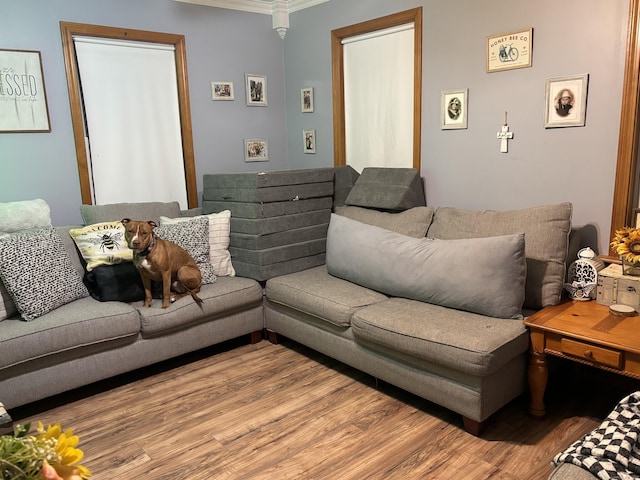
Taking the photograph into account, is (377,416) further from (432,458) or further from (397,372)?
(432,458)

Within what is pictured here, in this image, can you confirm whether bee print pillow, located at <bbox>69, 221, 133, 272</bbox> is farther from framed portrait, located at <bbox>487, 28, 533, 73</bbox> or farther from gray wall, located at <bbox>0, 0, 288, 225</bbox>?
framed portrait, located at <bbox>487, 28, 533, 73</bbox>

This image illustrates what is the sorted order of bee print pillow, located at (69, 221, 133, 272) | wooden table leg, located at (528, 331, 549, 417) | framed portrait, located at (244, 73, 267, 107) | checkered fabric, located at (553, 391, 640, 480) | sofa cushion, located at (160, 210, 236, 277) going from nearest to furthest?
checkered fabric, located at (553, 391, 640, 480) → wooden table leg, located at (528, 331, 549, 417) → bee print pillow, located at (69, 221, 133, 272) → sofa cushion, located at (160, 210, 236, 277) → framed portrait, located at (244, 73, 267, 107)

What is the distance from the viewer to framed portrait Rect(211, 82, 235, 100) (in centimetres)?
388

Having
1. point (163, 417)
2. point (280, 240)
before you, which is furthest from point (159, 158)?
point (163, 417)

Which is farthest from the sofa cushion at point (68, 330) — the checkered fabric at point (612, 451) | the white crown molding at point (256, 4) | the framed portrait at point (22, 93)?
the white crown molding at point (256, 4)

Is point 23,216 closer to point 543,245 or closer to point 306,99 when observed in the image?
point 306,99

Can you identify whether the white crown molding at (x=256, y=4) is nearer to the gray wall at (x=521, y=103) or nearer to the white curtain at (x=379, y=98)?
the gray wall at (x=521, y=103)

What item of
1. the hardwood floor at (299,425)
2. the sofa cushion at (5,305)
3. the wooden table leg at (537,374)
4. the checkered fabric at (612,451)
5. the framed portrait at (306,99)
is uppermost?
the framed portrait at (306,99)

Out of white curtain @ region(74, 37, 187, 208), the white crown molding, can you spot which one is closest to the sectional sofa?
white curtain @ region(74, 37, 187, 208)

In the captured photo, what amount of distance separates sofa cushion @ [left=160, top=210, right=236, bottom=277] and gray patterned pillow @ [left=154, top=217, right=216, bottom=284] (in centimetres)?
8

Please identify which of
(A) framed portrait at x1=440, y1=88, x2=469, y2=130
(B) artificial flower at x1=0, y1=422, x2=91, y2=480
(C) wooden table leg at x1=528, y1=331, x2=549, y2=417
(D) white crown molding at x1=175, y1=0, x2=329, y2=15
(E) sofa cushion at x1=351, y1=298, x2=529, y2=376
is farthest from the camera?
(D) white crown molding at x1=175, y1=0, x2=329, y2=15

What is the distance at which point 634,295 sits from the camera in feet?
7.51

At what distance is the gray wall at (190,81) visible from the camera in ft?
10.0

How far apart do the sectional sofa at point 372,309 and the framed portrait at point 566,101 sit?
49cm
